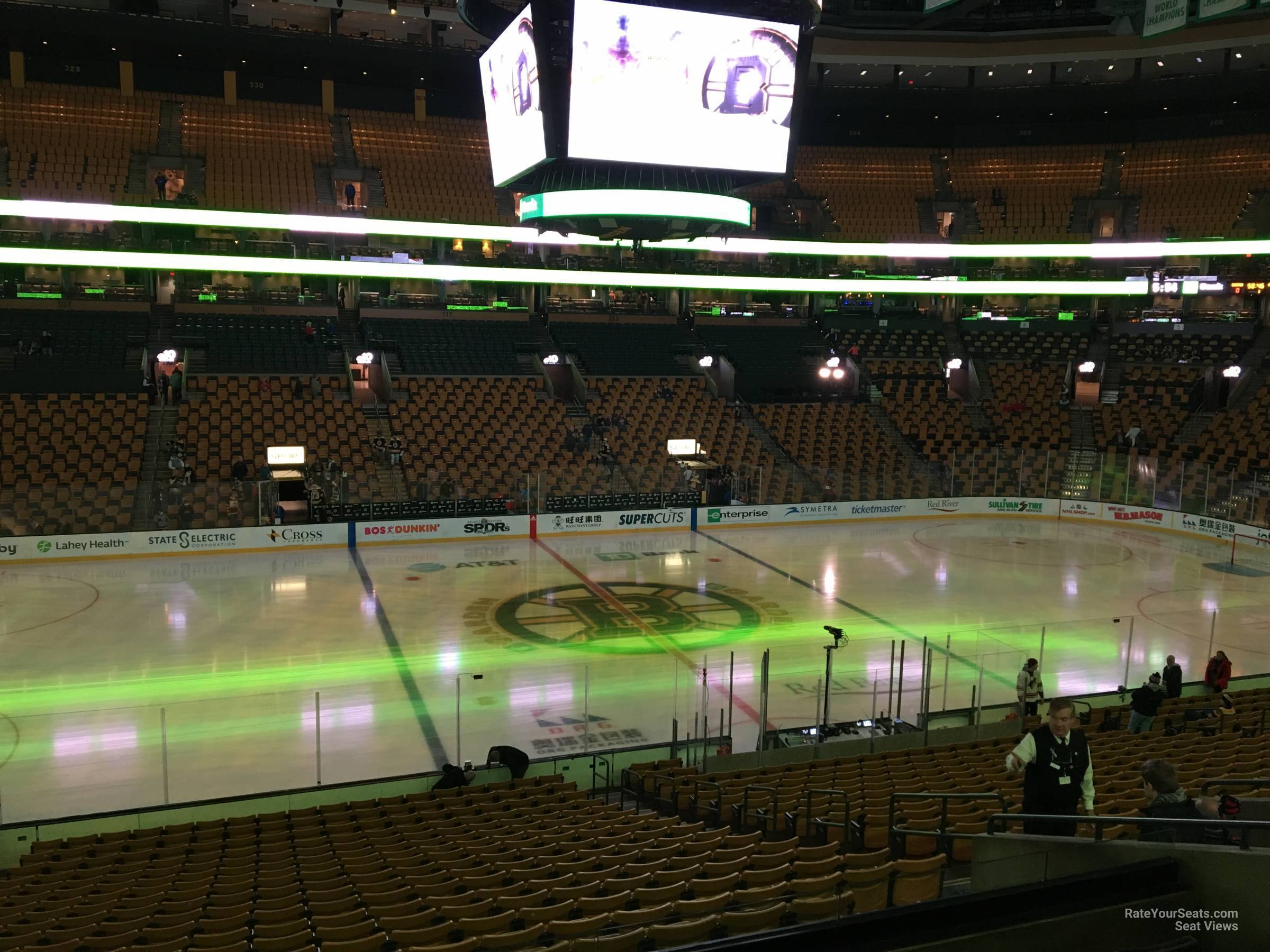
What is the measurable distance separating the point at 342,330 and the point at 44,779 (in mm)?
24283

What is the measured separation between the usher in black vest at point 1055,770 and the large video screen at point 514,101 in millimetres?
10103

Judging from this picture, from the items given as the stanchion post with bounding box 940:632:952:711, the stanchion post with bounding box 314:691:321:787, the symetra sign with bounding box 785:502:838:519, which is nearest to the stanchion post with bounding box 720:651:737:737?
the stanchion post with bounding box 940:632:952:711

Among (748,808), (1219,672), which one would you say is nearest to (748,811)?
(748,808)

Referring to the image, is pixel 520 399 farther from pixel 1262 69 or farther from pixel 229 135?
pixel 1262 69

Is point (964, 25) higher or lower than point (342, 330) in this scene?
higher

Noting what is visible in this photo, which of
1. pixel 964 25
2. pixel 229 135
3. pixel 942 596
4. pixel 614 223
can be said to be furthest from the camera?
pixel 964 25

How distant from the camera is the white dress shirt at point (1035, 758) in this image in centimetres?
547

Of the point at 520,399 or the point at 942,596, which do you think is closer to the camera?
the point at 942,596

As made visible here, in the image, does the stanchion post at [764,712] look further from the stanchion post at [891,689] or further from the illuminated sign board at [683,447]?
the illuminated sign board at [683,447]

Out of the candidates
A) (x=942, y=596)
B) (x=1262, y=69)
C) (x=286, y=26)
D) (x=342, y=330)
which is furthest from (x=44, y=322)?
(x=1262, y=69)

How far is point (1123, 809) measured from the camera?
755cm

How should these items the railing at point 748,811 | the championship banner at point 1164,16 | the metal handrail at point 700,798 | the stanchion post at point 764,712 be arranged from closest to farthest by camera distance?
the railing at point 748,811
the metal handrail at point 700,798
the stanchion post at point 764,712
the championship banner at point 1164,16

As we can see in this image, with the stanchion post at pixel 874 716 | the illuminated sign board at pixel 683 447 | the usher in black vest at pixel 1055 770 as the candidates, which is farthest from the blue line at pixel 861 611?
the usher in black vest at pixel 1055 770

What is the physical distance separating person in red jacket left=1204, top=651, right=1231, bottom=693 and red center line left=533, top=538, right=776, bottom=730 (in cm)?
612
